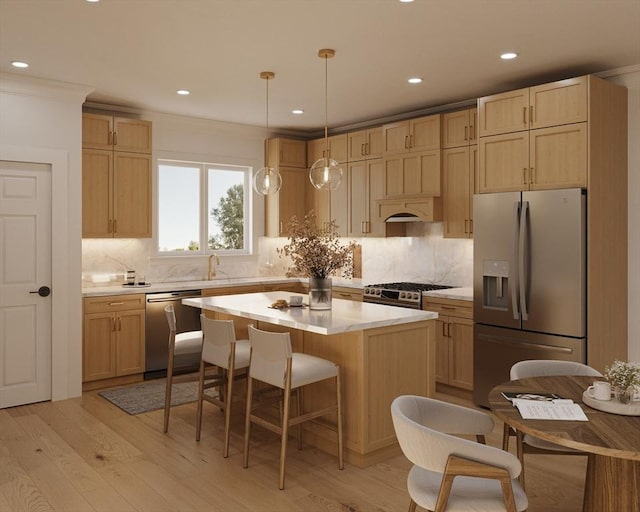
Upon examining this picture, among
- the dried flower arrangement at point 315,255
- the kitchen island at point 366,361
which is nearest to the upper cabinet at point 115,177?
the kitchen island at point 366,361

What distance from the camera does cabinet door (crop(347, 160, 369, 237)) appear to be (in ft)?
21.4

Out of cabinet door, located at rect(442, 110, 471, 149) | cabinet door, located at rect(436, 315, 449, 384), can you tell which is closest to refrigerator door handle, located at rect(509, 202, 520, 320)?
cabinet door, located at rect(436, 315, 449, 384)

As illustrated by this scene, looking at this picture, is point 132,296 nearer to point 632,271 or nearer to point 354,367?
point 354,367

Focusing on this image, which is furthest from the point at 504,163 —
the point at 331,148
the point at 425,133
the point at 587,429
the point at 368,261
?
the point at 587,429

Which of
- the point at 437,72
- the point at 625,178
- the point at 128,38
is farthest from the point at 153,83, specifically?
the point at 625,178

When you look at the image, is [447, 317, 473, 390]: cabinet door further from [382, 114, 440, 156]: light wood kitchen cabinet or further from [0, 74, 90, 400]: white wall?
[0, 74, 90, 400]: white wall

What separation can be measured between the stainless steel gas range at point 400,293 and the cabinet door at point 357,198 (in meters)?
0.91

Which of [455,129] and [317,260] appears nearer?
[317,260]

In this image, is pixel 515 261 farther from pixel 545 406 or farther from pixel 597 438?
pixel 597 438

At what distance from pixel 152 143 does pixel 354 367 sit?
12.5 ft

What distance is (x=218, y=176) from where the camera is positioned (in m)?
7.07

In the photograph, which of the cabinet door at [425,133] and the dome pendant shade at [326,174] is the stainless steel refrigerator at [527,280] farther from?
the dome pendant shade at [326,174]

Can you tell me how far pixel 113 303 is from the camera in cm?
555

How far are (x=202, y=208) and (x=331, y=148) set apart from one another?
170 centimetres
